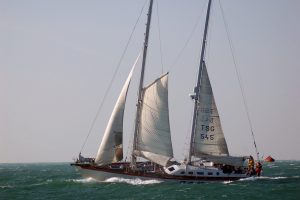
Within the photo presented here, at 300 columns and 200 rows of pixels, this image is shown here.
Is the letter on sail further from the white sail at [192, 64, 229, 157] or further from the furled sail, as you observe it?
the white sail at [192, 64, 229, 157]

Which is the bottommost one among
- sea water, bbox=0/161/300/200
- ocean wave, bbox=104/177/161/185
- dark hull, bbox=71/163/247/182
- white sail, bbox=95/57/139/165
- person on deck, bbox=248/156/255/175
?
sea water, bbox=0/161/300/200

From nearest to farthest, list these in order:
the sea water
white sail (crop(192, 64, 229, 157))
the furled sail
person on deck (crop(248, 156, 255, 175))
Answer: the sea water
the furled sail
white sail (crop(192, 64, 229, 157))
person on deck (crop(248, 156, 255, 175))

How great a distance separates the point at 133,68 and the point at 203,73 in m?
8.47

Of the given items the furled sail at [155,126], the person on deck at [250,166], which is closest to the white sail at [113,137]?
the furled sail at [155,126]

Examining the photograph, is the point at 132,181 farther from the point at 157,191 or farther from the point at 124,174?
the point at 157,191

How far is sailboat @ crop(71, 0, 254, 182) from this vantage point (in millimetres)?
57094

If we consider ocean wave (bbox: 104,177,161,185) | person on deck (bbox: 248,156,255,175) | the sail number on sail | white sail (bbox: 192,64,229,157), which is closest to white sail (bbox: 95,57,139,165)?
ocean wave (bbox: 104,177,161,185)

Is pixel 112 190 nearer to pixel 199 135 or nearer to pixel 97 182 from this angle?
pixel 97 182

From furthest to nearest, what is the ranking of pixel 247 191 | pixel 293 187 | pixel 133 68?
pixel 133 68
pixel 293 187
pixel 247 191

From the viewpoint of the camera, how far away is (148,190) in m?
51.7

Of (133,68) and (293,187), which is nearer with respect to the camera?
(293,187)

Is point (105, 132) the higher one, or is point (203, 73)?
point (203, 73)

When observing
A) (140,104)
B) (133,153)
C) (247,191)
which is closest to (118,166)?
(133,153)

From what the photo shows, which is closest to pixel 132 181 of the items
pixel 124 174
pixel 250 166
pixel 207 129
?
pixel 124 174
